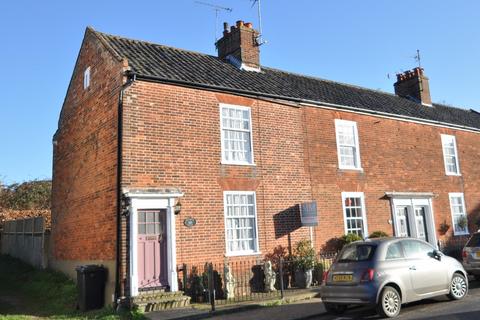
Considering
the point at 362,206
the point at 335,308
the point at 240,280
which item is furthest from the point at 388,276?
the point at 362,206

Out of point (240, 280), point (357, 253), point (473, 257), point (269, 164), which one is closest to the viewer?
point (357, 253)

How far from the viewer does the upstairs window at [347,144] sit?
678 inches

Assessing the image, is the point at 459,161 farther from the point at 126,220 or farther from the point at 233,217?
the point at 126,220

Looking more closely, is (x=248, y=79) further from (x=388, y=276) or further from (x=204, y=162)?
(x=388, y=276)

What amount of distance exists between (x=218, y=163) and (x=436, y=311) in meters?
7.24

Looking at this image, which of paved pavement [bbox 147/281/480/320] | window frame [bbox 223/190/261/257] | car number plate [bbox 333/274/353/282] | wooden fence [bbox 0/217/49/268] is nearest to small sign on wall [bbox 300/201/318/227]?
window frame [bbox 223/190/261/257]

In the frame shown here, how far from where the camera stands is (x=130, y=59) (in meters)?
13.8

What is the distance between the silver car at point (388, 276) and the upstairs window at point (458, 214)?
441 inches

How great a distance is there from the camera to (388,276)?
9.08 m

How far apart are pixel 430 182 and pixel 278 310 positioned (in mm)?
12120

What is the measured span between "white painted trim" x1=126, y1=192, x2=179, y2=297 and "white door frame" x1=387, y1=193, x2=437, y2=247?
953 centimetres

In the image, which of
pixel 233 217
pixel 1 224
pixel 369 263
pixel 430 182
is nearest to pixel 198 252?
pixel 233 217

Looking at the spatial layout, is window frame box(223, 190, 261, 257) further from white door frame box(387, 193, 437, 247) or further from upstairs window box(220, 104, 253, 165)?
white door frame box(387, 193, 437, 247)

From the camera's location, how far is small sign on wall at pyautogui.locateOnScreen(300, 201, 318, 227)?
1459 centimetres
